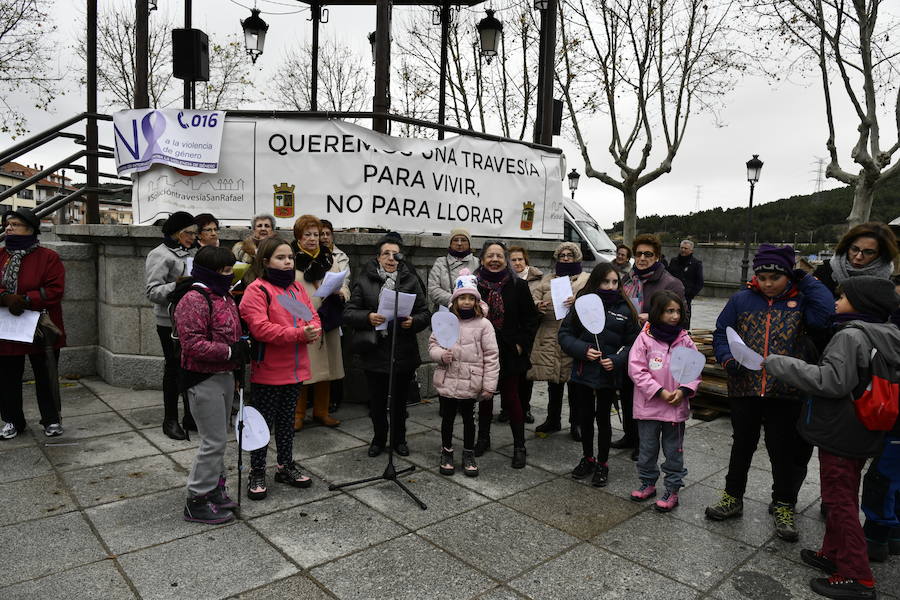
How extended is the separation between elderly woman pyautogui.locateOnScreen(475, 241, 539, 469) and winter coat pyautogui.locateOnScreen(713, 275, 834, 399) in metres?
1.60

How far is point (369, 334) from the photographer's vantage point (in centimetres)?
478

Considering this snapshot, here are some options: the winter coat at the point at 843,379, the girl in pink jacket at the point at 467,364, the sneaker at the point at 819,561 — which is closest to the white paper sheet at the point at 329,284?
the girl in pink jacket at the point at 467,364

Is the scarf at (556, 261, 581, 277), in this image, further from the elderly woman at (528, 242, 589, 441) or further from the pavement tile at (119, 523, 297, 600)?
the pavement tile at (119, 523, 297, 600)

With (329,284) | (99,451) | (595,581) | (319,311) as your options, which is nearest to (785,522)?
(595,581)

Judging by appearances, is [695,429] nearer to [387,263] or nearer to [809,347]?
[809,347]

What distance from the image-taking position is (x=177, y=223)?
4.97 m

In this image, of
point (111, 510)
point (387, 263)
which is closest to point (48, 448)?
point (111, 510)

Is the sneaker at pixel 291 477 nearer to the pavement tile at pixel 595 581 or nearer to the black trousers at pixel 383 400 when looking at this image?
the black trousers at pixel 383 400

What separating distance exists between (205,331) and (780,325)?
3350 millimetres

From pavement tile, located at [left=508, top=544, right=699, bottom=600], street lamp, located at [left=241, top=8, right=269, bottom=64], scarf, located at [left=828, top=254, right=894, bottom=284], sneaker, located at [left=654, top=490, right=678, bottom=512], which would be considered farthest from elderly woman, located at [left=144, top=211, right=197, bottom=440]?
street lamp, located at [left=241, top=8, right=269, bottom=64]

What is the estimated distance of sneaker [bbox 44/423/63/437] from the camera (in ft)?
16.1

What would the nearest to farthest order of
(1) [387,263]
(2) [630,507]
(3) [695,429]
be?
(2) [630,507] → (1) [387,263] → (3) [695,429]

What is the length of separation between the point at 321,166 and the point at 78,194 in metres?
3.43

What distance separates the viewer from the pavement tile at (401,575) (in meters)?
2.88
